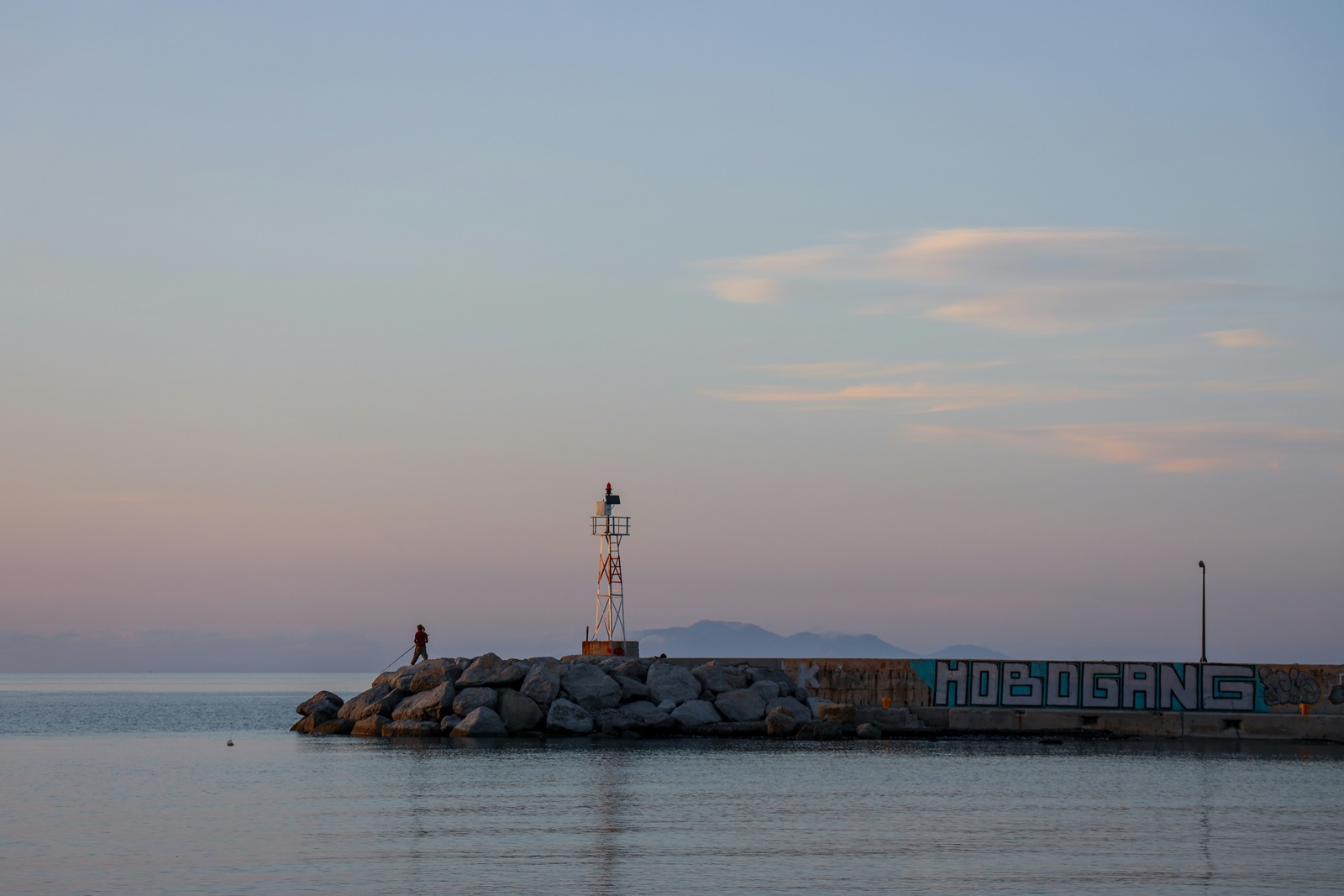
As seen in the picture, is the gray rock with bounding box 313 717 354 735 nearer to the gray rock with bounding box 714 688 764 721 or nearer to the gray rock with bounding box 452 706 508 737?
the gray rock with bounding box 452 706 508 737

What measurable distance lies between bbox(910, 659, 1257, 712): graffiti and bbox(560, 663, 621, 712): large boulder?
11.3m

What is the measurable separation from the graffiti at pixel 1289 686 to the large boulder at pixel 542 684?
2453 centimetres

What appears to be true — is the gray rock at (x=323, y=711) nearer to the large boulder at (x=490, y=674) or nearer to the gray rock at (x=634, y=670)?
the large boulder at (x=490, y=674)

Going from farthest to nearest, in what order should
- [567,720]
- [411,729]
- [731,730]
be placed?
[731,730] → [411,729] → [567,720]

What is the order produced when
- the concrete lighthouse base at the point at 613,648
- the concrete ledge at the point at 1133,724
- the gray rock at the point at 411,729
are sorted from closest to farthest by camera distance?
the concrete ledge at the point at 1133,724
the gray rock at the point at 411,729
the concrete lighthouse base at the point at 613,648

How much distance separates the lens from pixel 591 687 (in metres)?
49.7

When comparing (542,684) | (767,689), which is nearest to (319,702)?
(542,684)

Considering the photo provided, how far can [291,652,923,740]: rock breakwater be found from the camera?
4856cm

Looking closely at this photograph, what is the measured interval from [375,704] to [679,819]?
1019 inches

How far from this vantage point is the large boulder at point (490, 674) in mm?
49375

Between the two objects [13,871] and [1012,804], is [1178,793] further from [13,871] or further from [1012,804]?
[13,871]

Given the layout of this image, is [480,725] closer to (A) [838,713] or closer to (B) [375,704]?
(B) [375,704]

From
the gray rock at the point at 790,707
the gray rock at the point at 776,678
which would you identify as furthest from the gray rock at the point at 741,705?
the gray rock at the point at 776,678

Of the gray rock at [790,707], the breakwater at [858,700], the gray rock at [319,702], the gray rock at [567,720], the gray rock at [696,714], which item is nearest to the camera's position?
the breakwater at [858,700]
